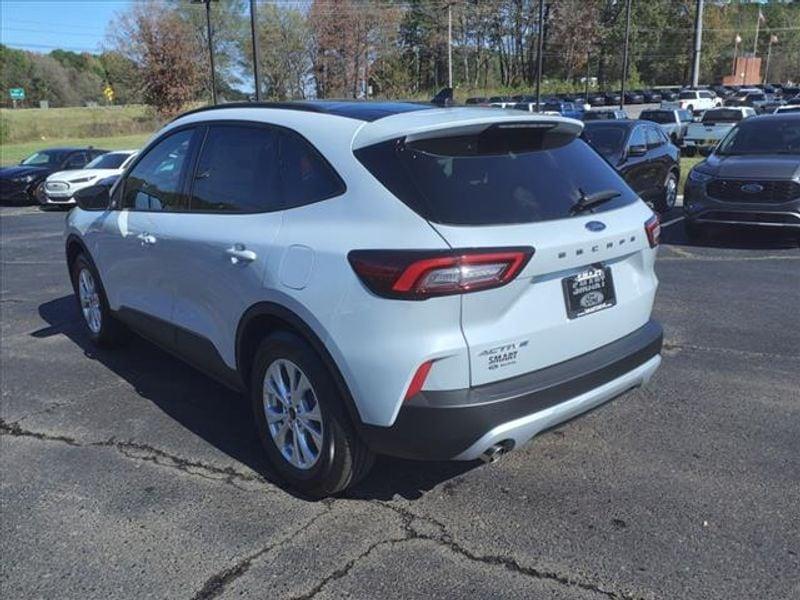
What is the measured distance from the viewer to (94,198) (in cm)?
544

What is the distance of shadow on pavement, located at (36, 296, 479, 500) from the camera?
11.9 ft

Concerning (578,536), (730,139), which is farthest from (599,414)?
(730,139)

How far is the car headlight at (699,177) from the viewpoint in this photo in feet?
30.7

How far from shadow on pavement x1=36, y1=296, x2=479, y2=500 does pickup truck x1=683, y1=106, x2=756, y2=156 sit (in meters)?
21.9

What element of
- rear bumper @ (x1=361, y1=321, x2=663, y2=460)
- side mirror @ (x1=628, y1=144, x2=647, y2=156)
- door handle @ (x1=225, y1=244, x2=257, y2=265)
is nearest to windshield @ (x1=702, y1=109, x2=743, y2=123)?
side mirror @ (x1=628, y1=144, x2=647, y2=156)

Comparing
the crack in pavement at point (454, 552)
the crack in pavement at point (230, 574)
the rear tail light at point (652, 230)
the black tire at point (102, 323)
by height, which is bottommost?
the crack in pavement at point (230, 574)

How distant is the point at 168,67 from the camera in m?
41.5

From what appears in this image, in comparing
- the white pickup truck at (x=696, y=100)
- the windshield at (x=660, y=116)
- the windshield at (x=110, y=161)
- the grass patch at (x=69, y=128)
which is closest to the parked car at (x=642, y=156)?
the windshield at (x=110, y=161)

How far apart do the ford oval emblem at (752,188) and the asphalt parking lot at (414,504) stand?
441cm

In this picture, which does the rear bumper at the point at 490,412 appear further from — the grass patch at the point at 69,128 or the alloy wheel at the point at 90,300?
the grass patch at the point at 69,128

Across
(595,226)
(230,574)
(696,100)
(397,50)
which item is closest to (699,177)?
(595,226)

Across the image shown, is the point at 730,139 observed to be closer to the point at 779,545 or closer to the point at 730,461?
the point at 730,461

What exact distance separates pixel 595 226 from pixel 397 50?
2130 inches

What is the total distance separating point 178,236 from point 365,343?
1697mm
